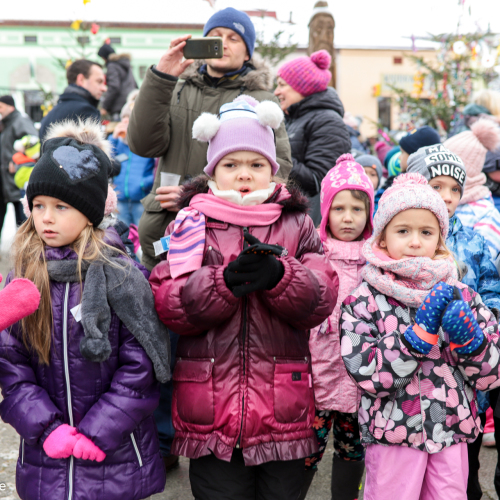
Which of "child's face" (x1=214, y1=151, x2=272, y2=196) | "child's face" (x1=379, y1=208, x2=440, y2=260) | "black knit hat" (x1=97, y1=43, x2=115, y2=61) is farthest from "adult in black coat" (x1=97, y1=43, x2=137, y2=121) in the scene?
"child's face" (x1=379, y1=208, x2=440, y2=260)

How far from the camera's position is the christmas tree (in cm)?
852

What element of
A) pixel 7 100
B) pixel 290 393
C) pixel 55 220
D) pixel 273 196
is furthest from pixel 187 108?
pixel 7 100

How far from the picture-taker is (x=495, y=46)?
9.55 meters

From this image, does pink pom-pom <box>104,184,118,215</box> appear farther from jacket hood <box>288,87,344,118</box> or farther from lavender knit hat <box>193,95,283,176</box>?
jacket hood <box>288,87,344,118</box>

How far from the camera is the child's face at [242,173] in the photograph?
2.28m

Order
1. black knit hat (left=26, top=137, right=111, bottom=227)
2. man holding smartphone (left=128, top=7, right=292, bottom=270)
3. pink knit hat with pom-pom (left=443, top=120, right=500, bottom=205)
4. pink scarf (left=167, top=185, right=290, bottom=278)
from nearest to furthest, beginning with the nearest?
1. black knit hat (left=26, top=137, right=111, bottom=227)
2. pink scarf (left=167, top=185, right=290, bottom=278)
3. man holding smartphone (left=128, top=7, right=292, bottom=270)
4. pink knit hat with pom-pom (left=443, top=120, right=500, bottom=205)

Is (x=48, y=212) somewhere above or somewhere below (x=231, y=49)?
below

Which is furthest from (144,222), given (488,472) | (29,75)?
(29,75)

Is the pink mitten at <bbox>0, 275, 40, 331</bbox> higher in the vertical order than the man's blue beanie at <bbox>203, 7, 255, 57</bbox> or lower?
lower

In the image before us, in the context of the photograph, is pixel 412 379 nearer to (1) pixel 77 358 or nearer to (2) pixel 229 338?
(2) pixel 229 338

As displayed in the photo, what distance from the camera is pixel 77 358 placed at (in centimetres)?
203

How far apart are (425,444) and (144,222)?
171 cm

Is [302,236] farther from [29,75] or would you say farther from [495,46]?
[29,75]

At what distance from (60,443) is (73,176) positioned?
95 cm
